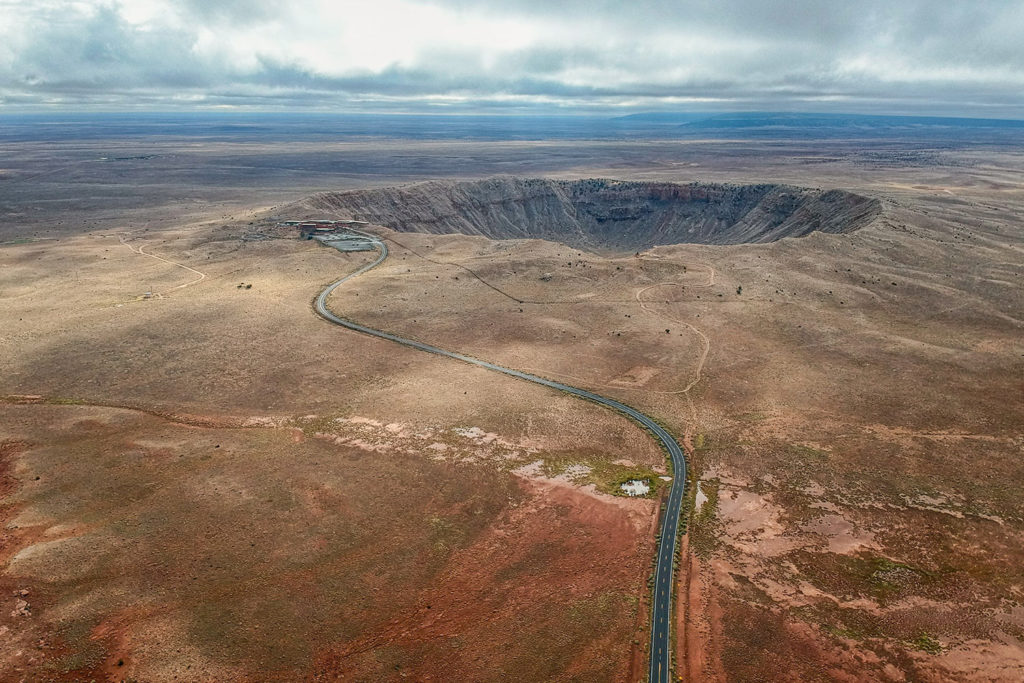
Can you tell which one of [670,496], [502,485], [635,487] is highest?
[670,496]

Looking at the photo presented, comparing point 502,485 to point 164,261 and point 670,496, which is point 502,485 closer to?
point 670,496

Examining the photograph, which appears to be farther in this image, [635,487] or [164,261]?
[164,261]

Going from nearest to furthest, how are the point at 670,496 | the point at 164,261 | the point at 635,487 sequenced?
the point at 670,496
the point at 635,487
the point at 164,261

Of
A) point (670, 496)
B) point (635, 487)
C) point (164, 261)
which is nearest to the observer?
point (670, 496)

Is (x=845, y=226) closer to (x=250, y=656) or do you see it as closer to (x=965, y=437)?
(x=965, y=437)

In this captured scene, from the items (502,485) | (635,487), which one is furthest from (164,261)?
(635,487)

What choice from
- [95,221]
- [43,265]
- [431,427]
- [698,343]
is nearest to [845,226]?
[698,343]

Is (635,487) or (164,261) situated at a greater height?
(635,487)

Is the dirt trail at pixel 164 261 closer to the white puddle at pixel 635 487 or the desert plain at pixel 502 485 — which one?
the desert plain at pixel 502 485
